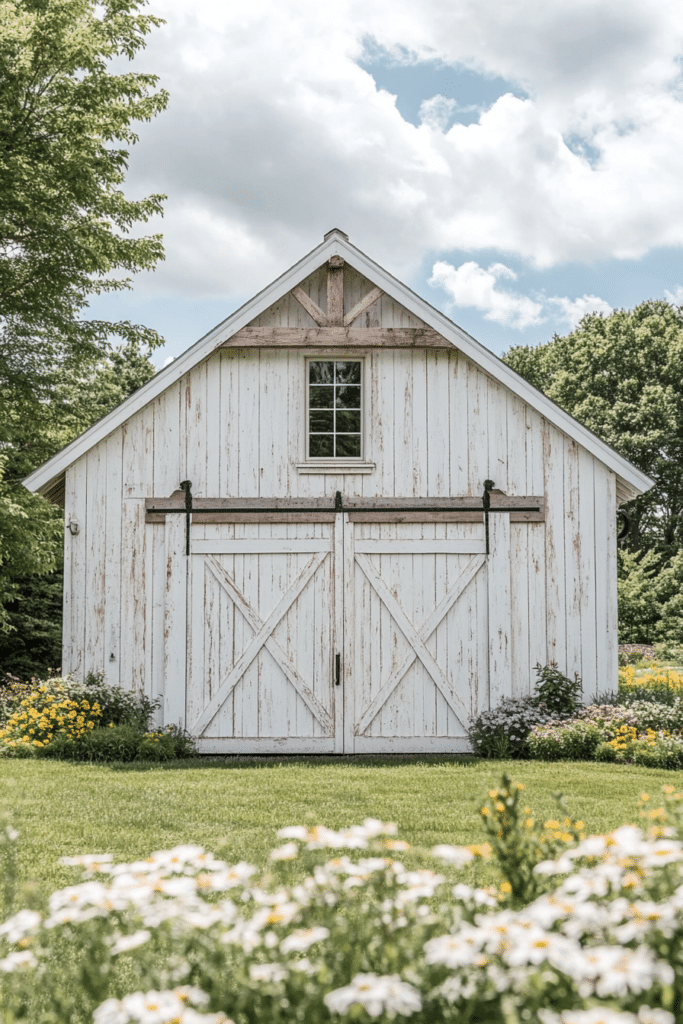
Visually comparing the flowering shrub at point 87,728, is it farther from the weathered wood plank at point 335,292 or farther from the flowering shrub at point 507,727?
the weathered wood plank at point 335,292

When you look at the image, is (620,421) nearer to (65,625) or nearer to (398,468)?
(398,468)

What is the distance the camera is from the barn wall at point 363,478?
10516mm

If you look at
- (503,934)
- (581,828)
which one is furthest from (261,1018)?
(581,828)

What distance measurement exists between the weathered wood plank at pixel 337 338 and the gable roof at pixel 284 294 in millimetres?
104

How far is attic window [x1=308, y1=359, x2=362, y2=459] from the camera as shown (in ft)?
35.7

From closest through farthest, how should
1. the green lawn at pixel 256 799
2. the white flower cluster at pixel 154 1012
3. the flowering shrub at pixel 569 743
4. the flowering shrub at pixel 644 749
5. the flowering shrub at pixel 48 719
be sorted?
the white flower cluster at pixel 154 1012 < the green lawn at pixel 256 799 < the flowering shrub at pixel 644 749 < the flowering shrub at pixel 569 743 < the flowering shrub at pixel 48 719

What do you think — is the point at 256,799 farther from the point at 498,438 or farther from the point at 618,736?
the point at 498,438

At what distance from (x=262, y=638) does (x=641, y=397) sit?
25.8 m

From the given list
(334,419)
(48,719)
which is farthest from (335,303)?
(48,719)

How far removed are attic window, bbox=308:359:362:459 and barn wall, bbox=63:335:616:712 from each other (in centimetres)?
20

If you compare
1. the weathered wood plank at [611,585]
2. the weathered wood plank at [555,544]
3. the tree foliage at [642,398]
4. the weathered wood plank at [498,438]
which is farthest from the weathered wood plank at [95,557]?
the tree foliage at [642,398]

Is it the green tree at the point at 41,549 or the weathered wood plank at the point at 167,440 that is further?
the green tree at the point at 41,549

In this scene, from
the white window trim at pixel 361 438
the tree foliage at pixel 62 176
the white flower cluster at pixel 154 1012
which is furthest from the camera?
the tree foliage at pixel 62 176

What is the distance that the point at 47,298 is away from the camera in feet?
48.2
